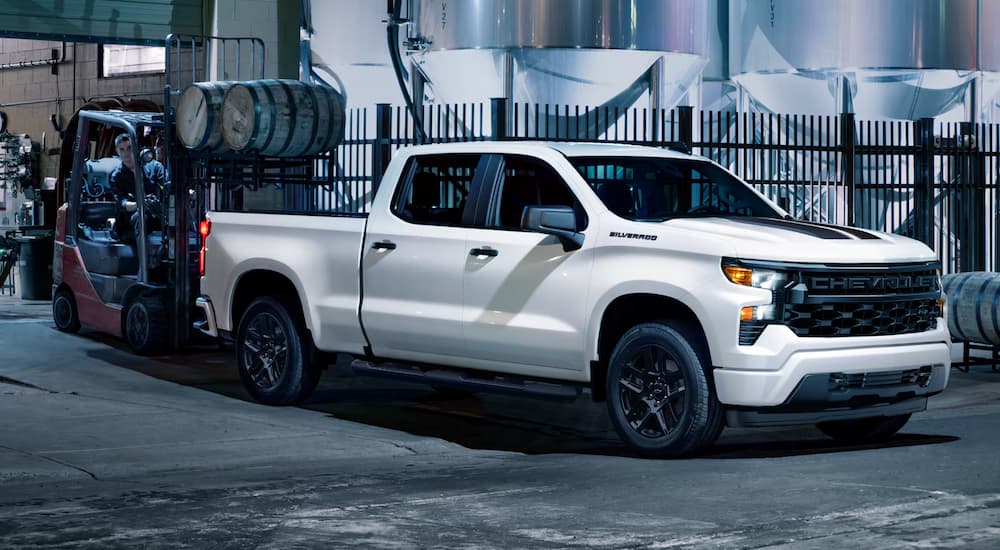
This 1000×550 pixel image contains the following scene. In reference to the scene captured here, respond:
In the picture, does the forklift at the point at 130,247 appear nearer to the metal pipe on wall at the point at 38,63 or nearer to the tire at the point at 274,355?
the tire at the point at 274,355

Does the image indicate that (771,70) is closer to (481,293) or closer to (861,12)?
(861,12)

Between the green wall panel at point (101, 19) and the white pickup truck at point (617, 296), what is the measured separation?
1271 cm

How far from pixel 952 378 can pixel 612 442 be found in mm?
5389

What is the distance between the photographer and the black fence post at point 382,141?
54.4 ft

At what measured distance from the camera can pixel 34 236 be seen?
924 inches

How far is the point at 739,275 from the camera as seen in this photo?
9.41m

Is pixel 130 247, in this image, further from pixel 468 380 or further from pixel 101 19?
pixel 101 19

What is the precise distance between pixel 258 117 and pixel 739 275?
23.6 ft

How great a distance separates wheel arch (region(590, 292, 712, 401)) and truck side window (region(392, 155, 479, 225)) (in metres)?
1.76

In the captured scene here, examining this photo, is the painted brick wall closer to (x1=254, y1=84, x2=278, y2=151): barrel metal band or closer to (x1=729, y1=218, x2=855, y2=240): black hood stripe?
(x1=254, y1=84, x2=278, y2=151): barrel metal band

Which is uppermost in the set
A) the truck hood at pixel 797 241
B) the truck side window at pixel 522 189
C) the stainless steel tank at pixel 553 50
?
the stainless steel tank at pixel 553 50

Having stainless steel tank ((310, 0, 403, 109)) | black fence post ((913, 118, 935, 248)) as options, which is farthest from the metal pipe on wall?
black fence post ((913, 118, 935, 248))

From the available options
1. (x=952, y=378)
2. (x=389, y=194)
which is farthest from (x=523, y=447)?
(x=952, y=378)

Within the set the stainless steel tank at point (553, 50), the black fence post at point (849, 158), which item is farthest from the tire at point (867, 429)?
the stainless steel tank at point (553, 50)
